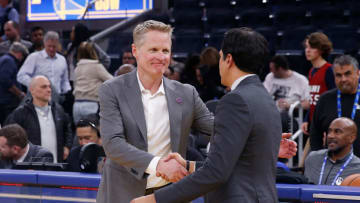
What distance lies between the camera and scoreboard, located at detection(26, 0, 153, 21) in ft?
40.0

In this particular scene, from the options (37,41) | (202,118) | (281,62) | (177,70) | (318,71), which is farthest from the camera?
(37,41)

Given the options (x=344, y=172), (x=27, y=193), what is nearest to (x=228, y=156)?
(x=27, y=193)

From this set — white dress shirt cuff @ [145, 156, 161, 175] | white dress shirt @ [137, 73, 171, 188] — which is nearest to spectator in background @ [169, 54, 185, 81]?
white dress shirt @ [137, 73, 171, 188]

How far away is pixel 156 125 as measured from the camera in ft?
9.25

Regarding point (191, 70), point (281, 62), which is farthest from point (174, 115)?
point (191, 70)

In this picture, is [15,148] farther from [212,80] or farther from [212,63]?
[212,63]

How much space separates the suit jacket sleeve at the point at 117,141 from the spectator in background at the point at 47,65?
5556 mm

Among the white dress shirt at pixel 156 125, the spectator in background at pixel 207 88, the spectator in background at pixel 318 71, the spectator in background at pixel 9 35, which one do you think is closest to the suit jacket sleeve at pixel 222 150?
the white dress shirt at pixel 156 125

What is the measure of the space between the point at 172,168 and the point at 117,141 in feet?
0.96

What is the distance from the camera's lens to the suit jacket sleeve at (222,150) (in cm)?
228

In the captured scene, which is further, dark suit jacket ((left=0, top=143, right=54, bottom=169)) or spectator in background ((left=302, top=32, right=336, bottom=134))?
spectator in background ((left=302, top=32, right=336, bottom=134))

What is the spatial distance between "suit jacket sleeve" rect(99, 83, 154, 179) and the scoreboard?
30.6 ft

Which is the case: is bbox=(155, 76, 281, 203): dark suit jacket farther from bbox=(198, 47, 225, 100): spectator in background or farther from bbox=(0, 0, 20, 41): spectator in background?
bbox=(0, 0, 20, 41): spectator in background

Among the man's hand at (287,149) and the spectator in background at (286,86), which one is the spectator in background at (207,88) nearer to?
the spectator in background at (286,86)
